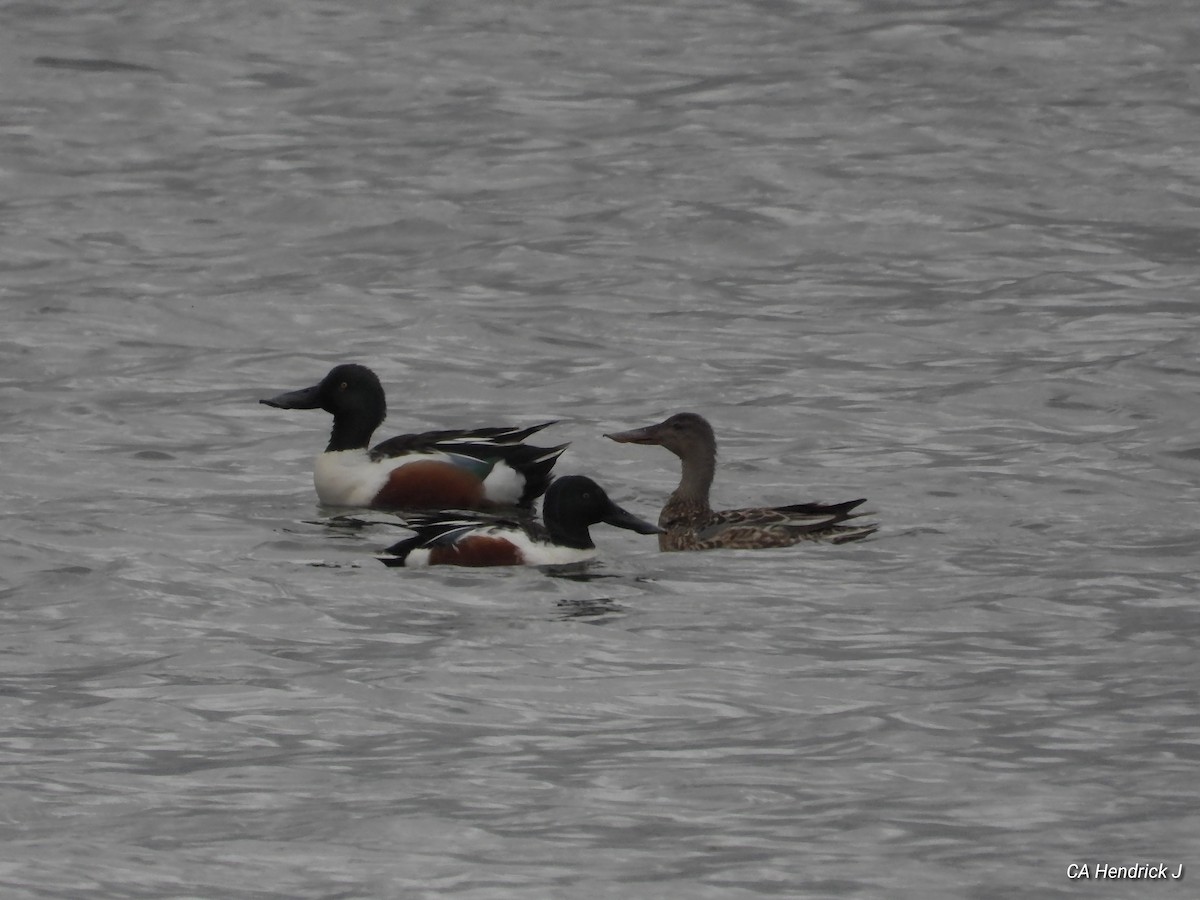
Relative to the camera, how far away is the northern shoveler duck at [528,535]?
459 inches

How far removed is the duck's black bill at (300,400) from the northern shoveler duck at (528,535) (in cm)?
208

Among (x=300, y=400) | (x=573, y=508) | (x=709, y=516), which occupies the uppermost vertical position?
(x=300, y=400)

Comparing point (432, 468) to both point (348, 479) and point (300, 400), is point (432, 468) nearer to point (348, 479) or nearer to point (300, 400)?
point (348, 479)

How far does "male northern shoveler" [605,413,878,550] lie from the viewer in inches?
473

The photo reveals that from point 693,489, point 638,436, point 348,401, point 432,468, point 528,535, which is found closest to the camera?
point 528,535

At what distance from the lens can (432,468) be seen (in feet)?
44.0

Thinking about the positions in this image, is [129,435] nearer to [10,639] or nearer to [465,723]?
[10,639]

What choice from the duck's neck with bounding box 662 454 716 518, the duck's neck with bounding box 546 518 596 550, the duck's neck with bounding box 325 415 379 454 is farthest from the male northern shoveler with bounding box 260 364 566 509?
the duck's neck with bounding box 546 518 596 550

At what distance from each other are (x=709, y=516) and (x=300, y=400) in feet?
9.10

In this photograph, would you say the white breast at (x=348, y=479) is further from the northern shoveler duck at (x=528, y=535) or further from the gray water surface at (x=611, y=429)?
the northern shoveler duck at (x=528, y=535)

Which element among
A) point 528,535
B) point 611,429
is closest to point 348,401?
point 611,429

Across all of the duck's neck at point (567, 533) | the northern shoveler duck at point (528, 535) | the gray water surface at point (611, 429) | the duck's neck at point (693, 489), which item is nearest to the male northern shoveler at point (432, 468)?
the gray water surface at point (611, 429)

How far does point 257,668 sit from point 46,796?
160cm

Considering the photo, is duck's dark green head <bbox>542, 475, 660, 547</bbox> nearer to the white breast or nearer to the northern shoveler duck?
the northern shoveler duck
